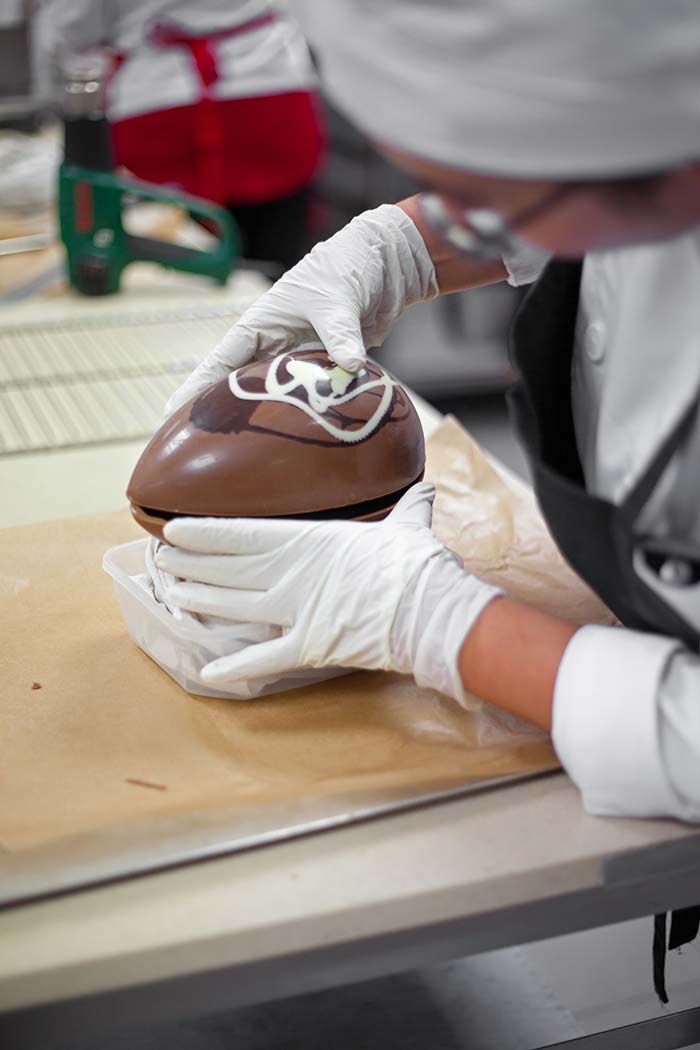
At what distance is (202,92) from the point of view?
272cm

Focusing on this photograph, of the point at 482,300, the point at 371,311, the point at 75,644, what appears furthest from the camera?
the point at 482,300

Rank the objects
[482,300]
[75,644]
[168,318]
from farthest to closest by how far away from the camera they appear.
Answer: [482,300]
[168,318]
[75,644]

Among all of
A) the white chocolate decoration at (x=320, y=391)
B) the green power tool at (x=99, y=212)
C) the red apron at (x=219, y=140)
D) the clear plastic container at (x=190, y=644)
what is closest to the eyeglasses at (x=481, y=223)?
the white chocolate decoration at (x=320, y=391)

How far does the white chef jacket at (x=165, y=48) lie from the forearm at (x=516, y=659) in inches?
83.0

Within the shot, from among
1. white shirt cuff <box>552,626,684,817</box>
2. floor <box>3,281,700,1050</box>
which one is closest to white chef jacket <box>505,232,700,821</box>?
white shirt cuff <box>552,626,684,817</box>

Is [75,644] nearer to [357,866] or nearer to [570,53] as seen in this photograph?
[357,866]

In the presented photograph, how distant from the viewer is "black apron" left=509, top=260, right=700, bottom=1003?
36.9 inches

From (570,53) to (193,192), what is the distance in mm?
2183

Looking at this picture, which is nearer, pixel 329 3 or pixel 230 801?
pixel 329 3

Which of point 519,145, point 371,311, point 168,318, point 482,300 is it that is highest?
point 519,145

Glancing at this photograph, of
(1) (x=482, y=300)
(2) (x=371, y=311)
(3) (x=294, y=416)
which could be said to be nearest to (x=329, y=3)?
(3) (x=294, y=416)

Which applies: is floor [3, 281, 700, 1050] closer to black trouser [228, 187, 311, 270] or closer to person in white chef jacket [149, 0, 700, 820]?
person in white chef jacket [149, 0, 700, 820]

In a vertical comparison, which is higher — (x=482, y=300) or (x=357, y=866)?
(x=357, y=866)

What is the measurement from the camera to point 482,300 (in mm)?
4250
